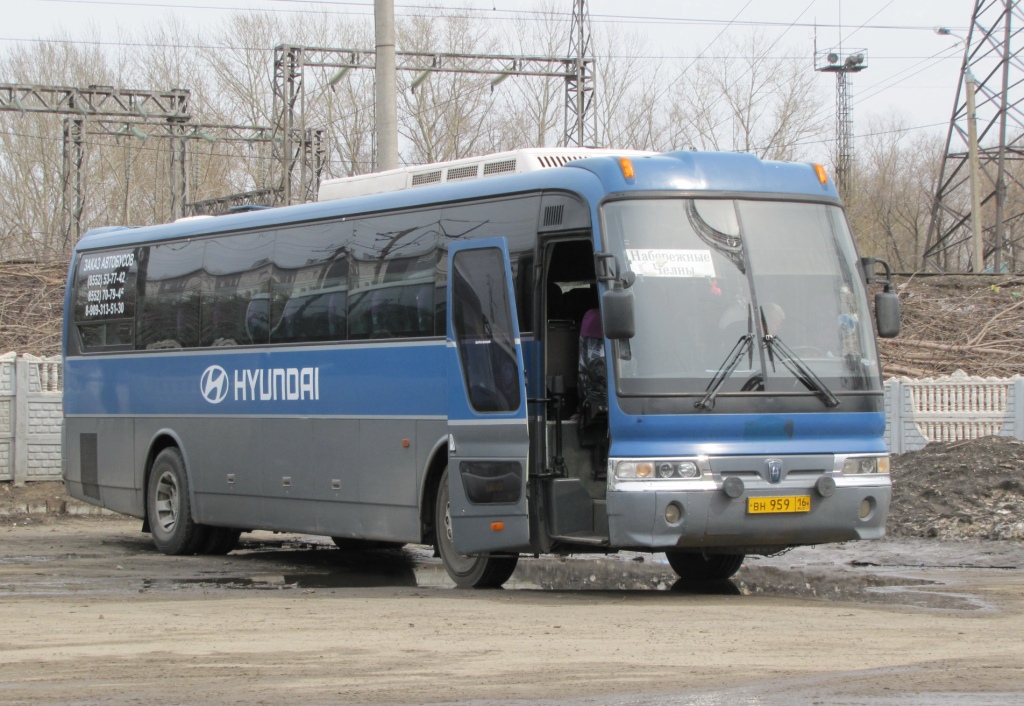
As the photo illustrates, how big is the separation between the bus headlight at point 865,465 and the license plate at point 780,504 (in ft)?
1.45

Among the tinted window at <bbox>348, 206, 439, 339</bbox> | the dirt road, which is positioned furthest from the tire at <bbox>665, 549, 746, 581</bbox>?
the tinted window at <bbox>348, 206, 439, 339</bbox>

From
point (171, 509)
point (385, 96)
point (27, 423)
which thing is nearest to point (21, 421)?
point (27, 423)

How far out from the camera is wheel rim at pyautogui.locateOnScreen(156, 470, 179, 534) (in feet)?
55.9

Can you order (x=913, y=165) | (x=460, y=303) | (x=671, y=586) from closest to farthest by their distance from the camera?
(x=460, y=303) → (x=671, y=586) → (x=913, y=165)

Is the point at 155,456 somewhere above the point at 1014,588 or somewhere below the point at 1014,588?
above

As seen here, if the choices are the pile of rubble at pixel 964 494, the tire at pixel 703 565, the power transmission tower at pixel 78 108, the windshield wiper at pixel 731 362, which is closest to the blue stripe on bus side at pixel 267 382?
the windshield wiper at pixel 731 362

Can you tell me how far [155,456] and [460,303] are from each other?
639 cm

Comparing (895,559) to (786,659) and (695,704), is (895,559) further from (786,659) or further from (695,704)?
(695,704)

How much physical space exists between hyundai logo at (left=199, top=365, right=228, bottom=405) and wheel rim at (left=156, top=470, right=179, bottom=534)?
1.31m

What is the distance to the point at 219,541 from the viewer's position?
1716 cm

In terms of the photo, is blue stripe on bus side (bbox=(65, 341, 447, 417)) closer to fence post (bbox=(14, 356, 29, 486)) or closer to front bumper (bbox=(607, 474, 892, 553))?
front bumper (bbox=(607, 474, 892, 553))

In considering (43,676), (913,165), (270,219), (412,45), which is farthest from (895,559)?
(913,165)

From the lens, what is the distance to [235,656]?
27.2ft

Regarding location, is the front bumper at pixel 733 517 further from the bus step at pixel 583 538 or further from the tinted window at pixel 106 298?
the tinted window at pixel 106 298
